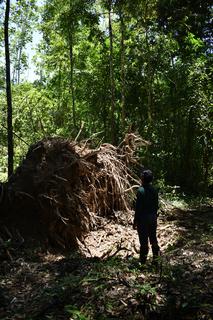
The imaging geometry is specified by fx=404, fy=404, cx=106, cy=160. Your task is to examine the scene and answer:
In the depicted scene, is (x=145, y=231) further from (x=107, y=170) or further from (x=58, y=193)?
(x=107, y=170)

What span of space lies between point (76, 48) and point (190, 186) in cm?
879

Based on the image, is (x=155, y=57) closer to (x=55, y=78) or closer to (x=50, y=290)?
(x=55, y=78)

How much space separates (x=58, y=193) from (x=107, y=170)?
2045mm

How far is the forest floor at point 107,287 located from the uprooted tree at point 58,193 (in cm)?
102

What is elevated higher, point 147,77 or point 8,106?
point 147,77

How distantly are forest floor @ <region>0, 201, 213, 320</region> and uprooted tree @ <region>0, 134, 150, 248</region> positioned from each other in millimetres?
1018

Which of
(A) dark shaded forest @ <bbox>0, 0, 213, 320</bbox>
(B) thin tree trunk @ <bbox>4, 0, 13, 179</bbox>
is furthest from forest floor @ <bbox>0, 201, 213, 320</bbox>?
(B) thin tree trunk @ <bbox>4, 0, 13, 179</bbox>

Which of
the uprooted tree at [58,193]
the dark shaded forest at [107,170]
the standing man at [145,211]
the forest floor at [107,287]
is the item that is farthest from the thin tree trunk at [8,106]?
the standing man at [145,211]

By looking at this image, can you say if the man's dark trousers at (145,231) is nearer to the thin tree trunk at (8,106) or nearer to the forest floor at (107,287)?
the forest floor at (107,287)

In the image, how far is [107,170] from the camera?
10266mm

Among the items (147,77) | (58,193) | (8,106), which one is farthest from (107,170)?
(147,77)

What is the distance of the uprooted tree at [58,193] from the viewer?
27.6ft

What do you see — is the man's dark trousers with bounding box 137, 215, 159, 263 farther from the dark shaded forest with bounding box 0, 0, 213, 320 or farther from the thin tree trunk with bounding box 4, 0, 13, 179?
the thin tree trunk with bounding box 4, 0, 13, 179

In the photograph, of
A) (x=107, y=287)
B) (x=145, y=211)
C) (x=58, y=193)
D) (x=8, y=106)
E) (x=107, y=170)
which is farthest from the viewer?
(x=8, y=106)
